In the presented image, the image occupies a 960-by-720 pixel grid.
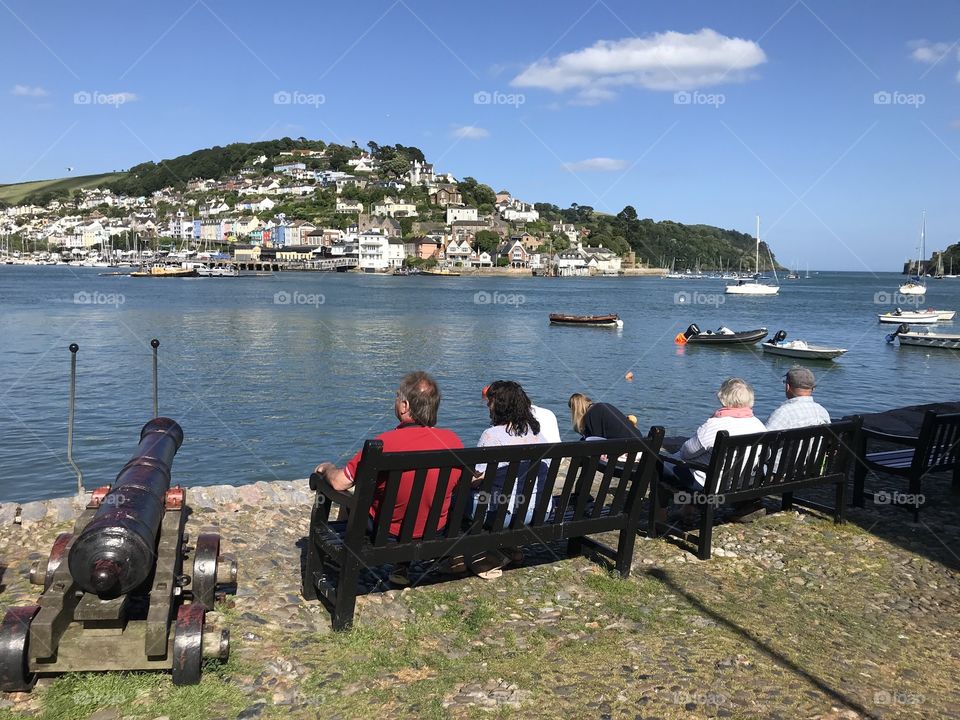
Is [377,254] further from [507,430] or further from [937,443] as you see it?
[507,430]

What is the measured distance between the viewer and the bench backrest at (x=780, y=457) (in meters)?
5.72

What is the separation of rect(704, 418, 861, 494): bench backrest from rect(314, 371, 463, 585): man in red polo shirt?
2103 mm

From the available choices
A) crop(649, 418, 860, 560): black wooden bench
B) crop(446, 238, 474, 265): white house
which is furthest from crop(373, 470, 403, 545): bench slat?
crop(446, 238, 474, 265): white house

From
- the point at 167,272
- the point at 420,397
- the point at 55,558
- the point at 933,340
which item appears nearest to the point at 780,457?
the point at 420,397

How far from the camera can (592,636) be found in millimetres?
4523

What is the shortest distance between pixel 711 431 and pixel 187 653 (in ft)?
13.5

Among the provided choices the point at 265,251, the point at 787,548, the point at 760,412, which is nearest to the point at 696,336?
the point at 760,412

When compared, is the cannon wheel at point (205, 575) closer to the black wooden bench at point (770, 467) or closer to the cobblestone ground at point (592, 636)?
the cobblestone ground at point (592, 636)

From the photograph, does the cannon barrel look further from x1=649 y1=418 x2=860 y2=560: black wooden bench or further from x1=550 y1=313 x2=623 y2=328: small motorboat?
x1=550 y1=313 x2=623 y2=328: small motorboat

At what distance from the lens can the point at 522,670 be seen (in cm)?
408

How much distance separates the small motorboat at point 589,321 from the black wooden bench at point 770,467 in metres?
50.1

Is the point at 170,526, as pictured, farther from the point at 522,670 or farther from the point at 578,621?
the point at 578,621

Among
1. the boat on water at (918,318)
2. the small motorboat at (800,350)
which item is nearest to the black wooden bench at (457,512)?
the small motorboat at (800,350)

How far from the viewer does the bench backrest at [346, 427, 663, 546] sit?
4.18 metres
